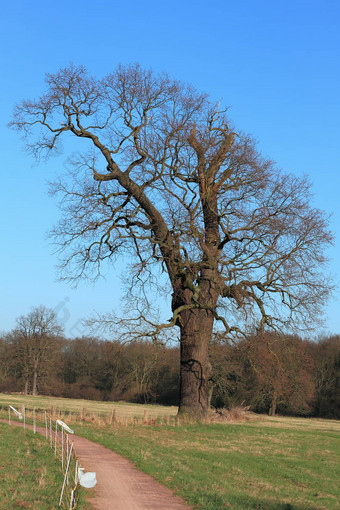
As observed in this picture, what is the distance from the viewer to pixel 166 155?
2486cm

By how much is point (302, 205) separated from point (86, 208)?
935 centimetres

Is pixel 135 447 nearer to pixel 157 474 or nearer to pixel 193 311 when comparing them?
pixel 157 474

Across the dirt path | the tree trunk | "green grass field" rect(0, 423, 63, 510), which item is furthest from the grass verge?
"green grass field" rect(0, 423, 63, 510)

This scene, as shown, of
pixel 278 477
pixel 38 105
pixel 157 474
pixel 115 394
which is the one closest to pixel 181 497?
pixel 157 474

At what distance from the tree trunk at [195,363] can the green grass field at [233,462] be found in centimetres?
124

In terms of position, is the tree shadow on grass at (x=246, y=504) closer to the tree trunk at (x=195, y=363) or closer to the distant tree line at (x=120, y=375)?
the tree trunk at (x=195, y=363)

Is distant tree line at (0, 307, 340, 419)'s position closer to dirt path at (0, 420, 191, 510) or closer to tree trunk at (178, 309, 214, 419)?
tree trunk at (178, 309, 214, 419)

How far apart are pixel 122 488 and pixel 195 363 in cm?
1401

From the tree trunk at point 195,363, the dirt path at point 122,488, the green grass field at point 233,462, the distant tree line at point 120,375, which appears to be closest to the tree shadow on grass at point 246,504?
the green grass field at point 233,462

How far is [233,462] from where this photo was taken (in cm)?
1694

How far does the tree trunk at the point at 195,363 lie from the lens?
83.4ft

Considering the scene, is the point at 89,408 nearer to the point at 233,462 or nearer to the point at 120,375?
the point at 233,462

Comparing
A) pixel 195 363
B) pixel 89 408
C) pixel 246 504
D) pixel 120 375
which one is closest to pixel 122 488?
pixel 246 504

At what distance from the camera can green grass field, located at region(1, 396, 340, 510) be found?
1231 centimetres
